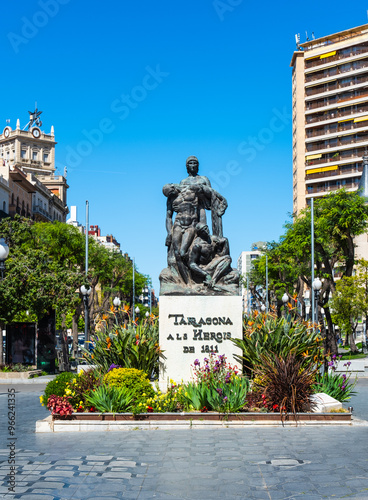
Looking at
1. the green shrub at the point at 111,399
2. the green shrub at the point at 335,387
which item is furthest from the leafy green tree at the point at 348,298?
the green shrub at the point at 111,399

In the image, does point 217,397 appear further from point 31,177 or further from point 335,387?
point 31,177

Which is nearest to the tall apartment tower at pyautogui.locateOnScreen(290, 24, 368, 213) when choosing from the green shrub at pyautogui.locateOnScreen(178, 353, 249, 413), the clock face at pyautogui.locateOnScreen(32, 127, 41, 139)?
the clock face at pyautogui.locateOnScreen(32, 127, 41, 139)

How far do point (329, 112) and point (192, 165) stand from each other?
7847 cm

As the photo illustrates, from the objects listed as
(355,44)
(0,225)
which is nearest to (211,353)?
(0,225)

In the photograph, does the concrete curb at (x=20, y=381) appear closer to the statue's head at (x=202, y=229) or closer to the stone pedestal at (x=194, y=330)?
the stone pedestal at (x=194, y=330)

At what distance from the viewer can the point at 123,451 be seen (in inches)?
394

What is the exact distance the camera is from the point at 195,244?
16.0 meters

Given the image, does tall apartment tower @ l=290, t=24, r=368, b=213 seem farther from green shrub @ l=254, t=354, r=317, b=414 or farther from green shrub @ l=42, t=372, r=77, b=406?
green shrub @ l=42, t=372, r=77, b=406

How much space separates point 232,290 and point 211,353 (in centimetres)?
163

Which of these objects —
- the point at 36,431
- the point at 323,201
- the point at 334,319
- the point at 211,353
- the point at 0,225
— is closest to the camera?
the point at 36,431

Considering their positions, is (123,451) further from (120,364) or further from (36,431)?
(120,364)

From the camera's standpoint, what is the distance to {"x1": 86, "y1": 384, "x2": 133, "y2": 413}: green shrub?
12.3 m

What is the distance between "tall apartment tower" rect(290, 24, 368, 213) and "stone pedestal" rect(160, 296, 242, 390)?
243 ft

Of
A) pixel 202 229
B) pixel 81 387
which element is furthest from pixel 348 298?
pixel 81 387
